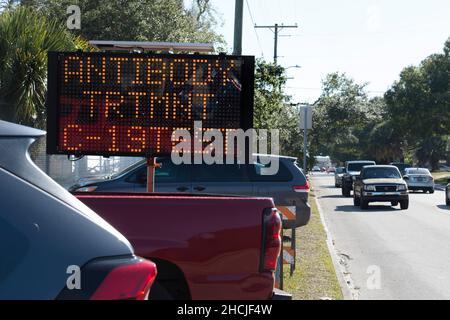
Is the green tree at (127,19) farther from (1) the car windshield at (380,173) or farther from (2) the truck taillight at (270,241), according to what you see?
(2) the truck taillight at (270,241)

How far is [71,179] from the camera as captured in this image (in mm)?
17484

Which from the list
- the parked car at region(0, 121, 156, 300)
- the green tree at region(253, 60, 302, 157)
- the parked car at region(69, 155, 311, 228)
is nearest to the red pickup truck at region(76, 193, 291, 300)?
the parked car at region(0, 121, 156, 300)

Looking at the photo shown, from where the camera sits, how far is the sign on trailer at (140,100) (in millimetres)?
7078

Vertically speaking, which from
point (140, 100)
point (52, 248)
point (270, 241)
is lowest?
point (270, 241)

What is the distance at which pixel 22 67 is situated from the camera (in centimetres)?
1327

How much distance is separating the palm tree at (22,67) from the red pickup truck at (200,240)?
8.77 metres

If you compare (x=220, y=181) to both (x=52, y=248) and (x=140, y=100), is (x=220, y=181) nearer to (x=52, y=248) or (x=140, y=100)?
(x=140, y=100)

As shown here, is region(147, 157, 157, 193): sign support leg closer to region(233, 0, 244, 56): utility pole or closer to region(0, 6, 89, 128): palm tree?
region(0, 6, 89, 128): palm tree

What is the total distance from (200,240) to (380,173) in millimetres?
22860

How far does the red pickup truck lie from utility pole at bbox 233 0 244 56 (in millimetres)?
11367

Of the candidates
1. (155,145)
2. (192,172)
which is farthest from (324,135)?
(155,145)

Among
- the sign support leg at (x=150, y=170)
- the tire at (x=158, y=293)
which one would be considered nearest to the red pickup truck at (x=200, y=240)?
the tire at (x=158, y=293)

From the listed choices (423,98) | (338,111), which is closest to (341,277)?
(338,111)

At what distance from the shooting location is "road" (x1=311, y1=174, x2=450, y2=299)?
32.2ft
